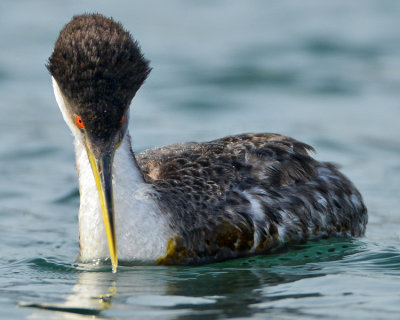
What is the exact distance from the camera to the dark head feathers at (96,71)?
29.9ft

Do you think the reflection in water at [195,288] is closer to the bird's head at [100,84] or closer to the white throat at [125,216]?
the white throat at [125,216]

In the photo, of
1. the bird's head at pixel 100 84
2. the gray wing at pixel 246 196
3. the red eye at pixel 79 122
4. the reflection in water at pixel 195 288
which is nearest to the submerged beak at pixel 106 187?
the bird's head at pixel 100 84

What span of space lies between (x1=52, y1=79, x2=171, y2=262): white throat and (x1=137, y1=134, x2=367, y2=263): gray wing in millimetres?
163

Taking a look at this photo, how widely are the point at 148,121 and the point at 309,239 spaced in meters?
6.56

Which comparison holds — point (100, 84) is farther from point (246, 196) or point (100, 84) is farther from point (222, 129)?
point (222, 129)

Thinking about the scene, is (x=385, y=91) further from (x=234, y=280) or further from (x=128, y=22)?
(x=234, y=280)

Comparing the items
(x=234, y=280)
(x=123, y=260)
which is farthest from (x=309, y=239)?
(x=123, y=260)

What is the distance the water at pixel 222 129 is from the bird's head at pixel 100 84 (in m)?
1.02

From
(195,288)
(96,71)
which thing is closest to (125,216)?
(195,288)

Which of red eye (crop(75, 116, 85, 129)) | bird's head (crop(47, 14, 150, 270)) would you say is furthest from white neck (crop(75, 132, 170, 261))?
red eye (crop(75, 116, 85, 129))

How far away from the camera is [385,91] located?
18047mm

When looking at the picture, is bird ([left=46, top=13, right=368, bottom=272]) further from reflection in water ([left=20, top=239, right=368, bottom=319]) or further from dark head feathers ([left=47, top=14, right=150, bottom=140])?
reflection in water ([left=20, top=239, right=368, bottom=319])

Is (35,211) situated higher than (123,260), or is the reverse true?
(35,211)

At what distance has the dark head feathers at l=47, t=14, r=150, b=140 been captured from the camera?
912 cm
